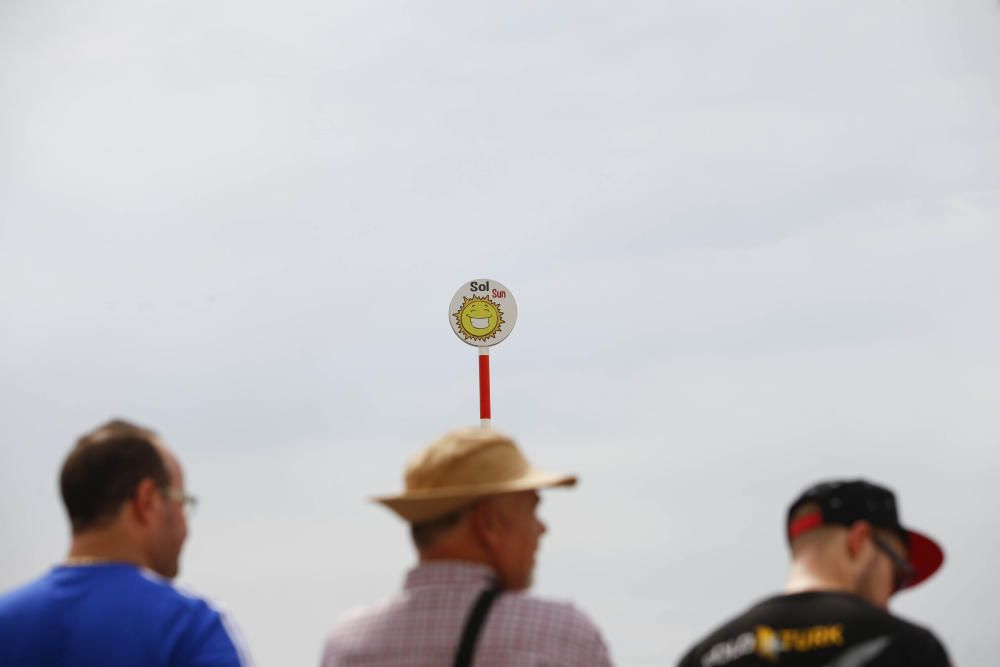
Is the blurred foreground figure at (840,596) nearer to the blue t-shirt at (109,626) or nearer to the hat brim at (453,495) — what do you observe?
the hat brim at (453,495)

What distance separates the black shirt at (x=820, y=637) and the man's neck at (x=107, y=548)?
1449mm

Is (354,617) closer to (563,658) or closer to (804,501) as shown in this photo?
(563,658)


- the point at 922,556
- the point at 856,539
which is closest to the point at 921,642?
the point at 856,539

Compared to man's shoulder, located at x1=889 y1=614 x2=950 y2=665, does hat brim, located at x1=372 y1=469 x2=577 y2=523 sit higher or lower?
higher

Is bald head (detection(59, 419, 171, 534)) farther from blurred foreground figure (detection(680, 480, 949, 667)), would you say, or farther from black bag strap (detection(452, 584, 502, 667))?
blurred foreground figure (detection(680, 480, 949, 667))

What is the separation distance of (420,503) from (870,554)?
1.19 m

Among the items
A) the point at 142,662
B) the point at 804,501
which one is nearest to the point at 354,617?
the point at 142,662

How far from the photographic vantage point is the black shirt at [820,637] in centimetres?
330

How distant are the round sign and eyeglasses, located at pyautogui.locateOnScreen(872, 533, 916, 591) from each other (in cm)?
733

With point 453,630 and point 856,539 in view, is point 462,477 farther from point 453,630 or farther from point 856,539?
point 856,539

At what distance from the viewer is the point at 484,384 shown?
10930mm

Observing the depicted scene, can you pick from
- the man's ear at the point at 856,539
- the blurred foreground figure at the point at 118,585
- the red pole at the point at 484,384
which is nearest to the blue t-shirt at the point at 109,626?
the blurred foreground figure at the point at 118,585

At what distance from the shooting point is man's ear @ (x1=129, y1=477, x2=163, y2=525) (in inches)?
138

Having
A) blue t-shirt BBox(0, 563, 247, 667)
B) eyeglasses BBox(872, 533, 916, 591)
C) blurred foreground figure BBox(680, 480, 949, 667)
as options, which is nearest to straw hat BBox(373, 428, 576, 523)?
blue t-shirt BBox(0, 563, 247, 667)
